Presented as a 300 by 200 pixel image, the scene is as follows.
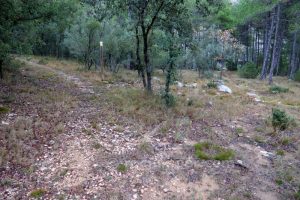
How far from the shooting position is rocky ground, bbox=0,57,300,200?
Answer: 6.38 meters

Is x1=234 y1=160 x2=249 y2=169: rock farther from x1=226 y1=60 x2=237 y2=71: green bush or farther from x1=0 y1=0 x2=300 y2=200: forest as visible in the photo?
x1=226 y1=60 x2=237 y2=71: green bush

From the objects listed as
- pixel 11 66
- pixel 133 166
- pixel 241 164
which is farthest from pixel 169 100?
pixel 11 66

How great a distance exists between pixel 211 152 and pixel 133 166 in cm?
263

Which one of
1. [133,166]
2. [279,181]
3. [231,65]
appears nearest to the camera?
[279,181]

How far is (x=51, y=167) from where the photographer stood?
23.0ft

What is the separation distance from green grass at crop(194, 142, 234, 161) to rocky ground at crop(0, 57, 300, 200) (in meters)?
0.17

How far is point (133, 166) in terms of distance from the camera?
7.39 meters

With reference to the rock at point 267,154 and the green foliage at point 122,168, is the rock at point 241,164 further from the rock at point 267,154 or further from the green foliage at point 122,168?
the green foliage at point 122,168

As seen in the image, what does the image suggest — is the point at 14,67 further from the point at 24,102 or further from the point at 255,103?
the point at 255,103

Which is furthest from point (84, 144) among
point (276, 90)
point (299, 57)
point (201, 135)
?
point (299, 57)

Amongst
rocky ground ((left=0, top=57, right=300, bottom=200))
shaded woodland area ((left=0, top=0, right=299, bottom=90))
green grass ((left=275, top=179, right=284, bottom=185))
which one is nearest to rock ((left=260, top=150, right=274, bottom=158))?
rocky ground ((left=0, top=57, right=300, bottom=200))

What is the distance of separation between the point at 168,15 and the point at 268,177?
8332 mm

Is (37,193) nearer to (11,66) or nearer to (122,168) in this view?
(122,168)

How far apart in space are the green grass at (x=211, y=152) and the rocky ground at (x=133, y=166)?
0.17 meters
